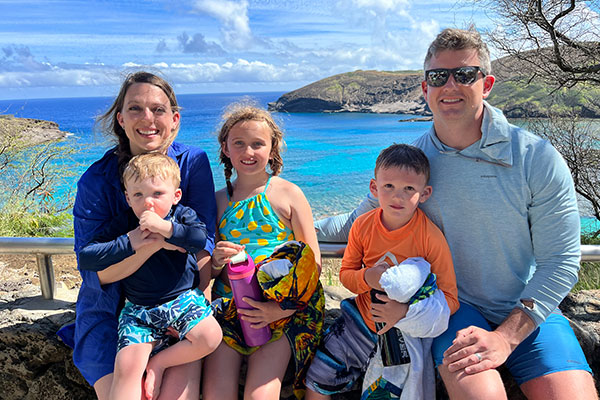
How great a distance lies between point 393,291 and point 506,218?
720 mm

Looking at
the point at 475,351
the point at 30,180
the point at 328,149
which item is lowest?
the point at 328,149

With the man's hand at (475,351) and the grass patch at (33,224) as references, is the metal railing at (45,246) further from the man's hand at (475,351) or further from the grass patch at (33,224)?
the grass patch at (33,224)

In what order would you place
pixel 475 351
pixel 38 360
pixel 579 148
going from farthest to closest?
pixel 579 148, pixel 38 360, pixel 475 351

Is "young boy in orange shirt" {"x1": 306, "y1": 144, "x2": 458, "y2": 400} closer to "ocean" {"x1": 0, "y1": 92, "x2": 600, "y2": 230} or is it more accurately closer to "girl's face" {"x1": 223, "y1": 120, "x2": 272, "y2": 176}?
"girl's face" {"x1": 223, "y1": 120, "x2": 272, "y2": 176}

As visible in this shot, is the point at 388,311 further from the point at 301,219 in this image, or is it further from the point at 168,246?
the point at 168,246

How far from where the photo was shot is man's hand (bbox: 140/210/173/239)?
2219 mm

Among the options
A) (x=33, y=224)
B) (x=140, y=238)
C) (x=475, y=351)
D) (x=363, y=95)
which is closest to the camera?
(x=475, y=351)

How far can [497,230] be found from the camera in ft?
7.64

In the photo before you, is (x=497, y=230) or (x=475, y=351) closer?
(x=475, y=351)

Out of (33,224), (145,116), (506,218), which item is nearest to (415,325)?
(506,218)

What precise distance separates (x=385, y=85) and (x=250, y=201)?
90.8m

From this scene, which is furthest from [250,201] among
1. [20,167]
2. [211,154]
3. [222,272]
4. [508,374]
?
[211,154]

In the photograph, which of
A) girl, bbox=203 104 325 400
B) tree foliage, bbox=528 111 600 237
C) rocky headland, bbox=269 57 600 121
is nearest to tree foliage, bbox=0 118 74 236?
girl, bbox=203 104 325 400

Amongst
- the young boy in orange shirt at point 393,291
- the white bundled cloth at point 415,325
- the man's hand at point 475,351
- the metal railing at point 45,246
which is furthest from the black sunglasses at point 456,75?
the man's hand at point 475,351
